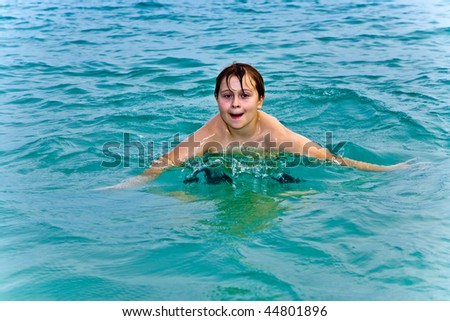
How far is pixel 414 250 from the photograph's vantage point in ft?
13.1

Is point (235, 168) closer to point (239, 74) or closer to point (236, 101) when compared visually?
point (236, 101)

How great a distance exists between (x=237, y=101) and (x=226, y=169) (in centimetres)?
77

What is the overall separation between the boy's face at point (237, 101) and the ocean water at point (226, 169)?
0.53m

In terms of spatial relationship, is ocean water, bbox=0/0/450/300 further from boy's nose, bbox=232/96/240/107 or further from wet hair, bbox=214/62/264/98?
wet hair, bbox=214/62/264/98

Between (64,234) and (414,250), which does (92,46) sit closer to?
(64,234)

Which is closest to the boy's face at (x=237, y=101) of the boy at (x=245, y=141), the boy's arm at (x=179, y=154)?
the boy at (x=245, y=141)

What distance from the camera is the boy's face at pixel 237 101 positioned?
17.0 ft

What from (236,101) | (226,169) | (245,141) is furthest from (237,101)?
(226,169)

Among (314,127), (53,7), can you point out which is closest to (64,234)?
(314,127)

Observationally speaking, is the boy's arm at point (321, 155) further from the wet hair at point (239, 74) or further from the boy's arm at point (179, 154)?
the boy's arm at point (179, 154)

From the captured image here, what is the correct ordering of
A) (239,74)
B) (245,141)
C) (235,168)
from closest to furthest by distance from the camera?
(239,74)
(235,168)
(245,141)

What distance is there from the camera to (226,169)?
5.69 metres
